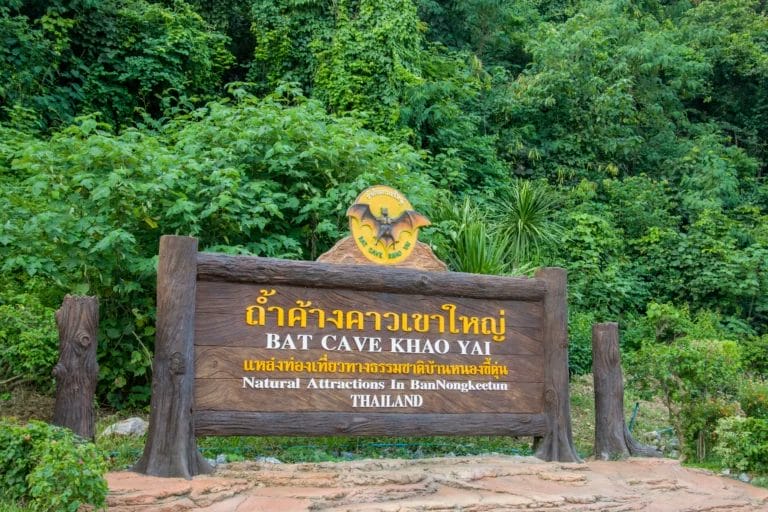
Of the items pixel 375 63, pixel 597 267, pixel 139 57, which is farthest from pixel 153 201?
pixel 597 267

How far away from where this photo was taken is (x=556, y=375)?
6152 mm

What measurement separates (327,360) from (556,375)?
188 cm

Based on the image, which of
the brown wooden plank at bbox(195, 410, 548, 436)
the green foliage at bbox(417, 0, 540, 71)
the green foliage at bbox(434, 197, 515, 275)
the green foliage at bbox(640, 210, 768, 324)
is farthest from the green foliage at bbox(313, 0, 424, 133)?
the brown wooden plank at bbox(195, 410, 548, 436)

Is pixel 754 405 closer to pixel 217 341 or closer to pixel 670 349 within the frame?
pixel 670 349

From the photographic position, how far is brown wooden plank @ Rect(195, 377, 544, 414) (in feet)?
16.9

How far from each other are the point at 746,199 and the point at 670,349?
970cm

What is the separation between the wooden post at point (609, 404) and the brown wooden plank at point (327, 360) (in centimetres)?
63

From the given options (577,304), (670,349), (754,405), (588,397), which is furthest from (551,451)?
(577,304)

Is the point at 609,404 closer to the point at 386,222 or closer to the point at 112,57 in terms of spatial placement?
the point at 386,222

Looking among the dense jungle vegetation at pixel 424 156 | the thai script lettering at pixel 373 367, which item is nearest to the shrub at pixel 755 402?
the dense jungle vegetation at pixel 424 156

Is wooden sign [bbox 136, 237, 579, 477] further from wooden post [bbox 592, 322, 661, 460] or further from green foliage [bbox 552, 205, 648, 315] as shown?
green foliage [bbox 552, 205, 648, 315]

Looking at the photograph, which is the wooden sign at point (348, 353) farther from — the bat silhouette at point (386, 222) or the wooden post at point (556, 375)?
the bat silhouette at point (386, 222)

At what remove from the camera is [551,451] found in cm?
605

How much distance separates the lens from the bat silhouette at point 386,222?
19.2 feet
